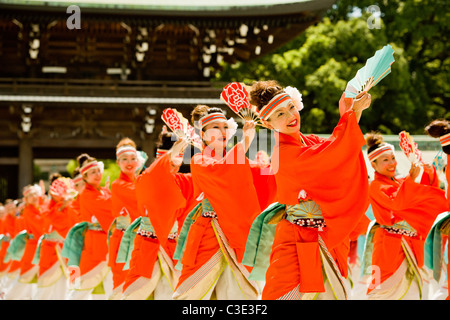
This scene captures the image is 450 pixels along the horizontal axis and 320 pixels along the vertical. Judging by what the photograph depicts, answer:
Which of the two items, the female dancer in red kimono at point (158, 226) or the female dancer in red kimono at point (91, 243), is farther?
the female dancer in red kimono at point (91, 243)

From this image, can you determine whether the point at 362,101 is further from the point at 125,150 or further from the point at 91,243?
the point at 91,243

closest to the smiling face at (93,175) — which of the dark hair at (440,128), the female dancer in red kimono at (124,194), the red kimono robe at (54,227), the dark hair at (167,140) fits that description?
the female dancer in red kimono at (124,194)

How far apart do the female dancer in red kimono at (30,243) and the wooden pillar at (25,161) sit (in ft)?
14.0

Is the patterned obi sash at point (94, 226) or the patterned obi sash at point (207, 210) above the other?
the patterned obi sash at point (207, 210)

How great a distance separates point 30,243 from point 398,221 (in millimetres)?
7724

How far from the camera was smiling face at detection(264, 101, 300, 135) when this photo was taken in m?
4.54

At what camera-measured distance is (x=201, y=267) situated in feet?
17.8

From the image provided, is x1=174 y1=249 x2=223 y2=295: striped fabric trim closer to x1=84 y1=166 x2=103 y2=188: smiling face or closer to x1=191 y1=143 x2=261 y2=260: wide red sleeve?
x1=191 y1=143 x2=261 y2=260: wide red sleeve

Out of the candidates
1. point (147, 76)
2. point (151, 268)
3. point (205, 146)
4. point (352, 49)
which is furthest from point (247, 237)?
point (352, 49)

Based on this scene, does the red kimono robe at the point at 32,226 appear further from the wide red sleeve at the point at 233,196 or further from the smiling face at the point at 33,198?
the wide red sleeve at the point at 233,196

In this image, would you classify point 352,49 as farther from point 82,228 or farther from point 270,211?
point 270,211

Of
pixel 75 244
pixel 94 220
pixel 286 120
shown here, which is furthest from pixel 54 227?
pixel 286 120

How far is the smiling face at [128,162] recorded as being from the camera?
Result: 7.90 m

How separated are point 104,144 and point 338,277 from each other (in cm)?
1298
